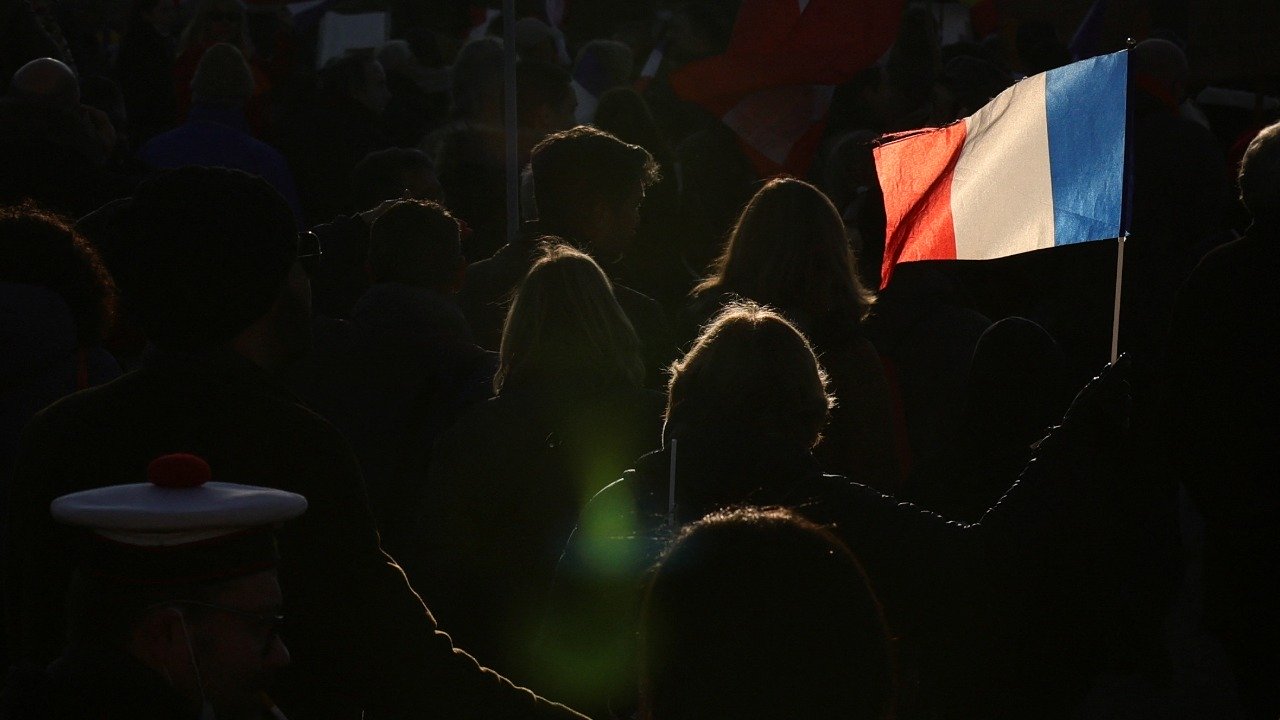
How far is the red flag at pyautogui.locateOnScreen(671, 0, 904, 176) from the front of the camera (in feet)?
24.7

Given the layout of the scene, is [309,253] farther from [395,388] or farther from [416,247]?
[416,247]

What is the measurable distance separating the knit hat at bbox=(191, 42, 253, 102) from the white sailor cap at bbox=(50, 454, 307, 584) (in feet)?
18.8

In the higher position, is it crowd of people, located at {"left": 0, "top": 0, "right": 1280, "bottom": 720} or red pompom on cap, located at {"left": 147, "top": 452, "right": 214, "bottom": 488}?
red pompom on cap, located at {"left": 147, "top": 452, "right": 214, "bottom": 488}

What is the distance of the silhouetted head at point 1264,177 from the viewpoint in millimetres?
4426

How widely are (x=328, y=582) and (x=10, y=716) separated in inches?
27.9

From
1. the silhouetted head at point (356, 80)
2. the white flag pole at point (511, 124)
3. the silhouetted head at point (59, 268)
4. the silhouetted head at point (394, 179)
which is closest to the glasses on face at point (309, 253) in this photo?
the silhouetted head at point (59, 268)

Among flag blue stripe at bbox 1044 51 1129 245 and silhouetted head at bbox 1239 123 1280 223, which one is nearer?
flag blue stripe at bbox 1044 51 1129 245

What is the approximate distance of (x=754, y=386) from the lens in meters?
3.45

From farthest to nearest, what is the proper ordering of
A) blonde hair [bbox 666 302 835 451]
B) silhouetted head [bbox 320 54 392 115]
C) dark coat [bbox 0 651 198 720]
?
silhouetted head [bbox 320 54 392 115] < blonde hair [bbox 666 302 835 451] < dark coat [bbox 0 651 198 720]

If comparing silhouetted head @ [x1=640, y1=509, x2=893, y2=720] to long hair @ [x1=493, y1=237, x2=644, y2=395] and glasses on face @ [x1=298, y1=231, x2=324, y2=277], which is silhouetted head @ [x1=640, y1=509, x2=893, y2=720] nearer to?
glasses on face @ [x1=298, y1=231, x2=324, y2=277]

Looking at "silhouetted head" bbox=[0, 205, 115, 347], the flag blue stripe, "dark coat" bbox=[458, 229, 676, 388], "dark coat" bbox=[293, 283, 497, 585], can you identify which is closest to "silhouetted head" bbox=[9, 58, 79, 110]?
"dark coat" bbox=[458, 229, 676, 388]

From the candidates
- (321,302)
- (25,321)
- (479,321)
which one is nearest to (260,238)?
(25,321)

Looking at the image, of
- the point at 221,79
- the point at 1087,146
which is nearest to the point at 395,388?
the point at 1087,146

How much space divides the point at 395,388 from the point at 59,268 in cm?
121
